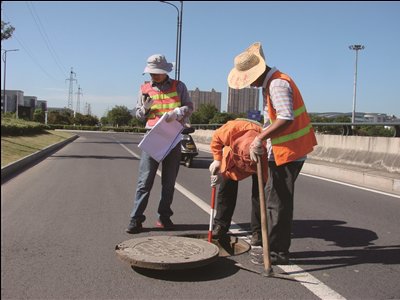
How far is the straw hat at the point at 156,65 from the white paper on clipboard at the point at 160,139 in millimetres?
538

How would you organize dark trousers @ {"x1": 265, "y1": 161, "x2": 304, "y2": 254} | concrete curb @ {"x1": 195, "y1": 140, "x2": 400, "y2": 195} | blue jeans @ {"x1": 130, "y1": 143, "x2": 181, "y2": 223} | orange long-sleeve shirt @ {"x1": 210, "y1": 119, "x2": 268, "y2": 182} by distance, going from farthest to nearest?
concrete curb @ {"x1": 195, "y1": 140, "x2": 400, "y2": 195} → blue jeans @ {"x1": 130, "y1": 143, "x2": 181, "y2": 223} → orange long-sleeve shirt @ {"x1": 210, "y1": 119, "x2": 268, "y2": 182} → dark trousers @ {"x1": 265, "y1": 161, "x2": 304, "y2": 254}

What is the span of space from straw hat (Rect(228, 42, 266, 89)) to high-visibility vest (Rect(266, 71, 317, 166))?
16 centimetres

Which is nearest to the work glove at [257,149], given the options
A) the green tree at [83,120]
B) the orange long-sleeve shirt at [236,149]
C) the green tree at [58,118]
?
the orange long-sleeve shirt at [236,149]

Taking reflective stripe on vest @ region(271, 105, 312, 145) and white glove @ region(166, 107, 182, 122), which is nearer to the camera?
reflective stripe on vest @ region(271, 105, 312, 145)

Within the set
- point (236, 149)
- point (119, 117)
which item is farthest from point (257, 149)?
point (119, 117)

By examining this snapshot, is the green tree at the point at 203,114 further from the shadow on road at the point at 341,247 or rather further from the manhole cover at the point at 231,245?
the manhole cover at the point at 231,245

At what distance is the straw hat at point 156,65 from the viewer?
17.6 ft

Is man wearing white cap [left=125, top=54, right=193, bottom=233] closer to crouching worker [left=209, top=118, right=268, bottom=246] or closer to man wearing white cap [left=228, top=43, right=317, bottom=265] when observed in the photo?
crouching worker [left=209, top=118, right=268, bottom=246]

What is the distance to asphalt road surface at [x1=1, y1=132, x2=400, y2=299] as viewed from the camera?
368cm

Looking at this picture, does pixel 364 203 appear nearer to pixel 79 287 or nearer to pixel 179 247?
pixel 179 247

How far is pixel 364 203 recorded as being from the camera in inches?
321

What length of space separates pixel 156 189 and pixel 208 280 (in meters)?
5.59

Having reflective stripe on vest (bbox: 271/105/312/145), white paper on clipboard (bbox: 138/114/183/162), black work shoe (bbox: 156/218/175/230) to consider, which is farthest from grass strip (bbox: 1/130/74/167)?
reflective stripe on vest (bbox: 271/105/312/145)

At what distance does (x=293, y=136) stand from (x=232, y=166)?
2.57ft
